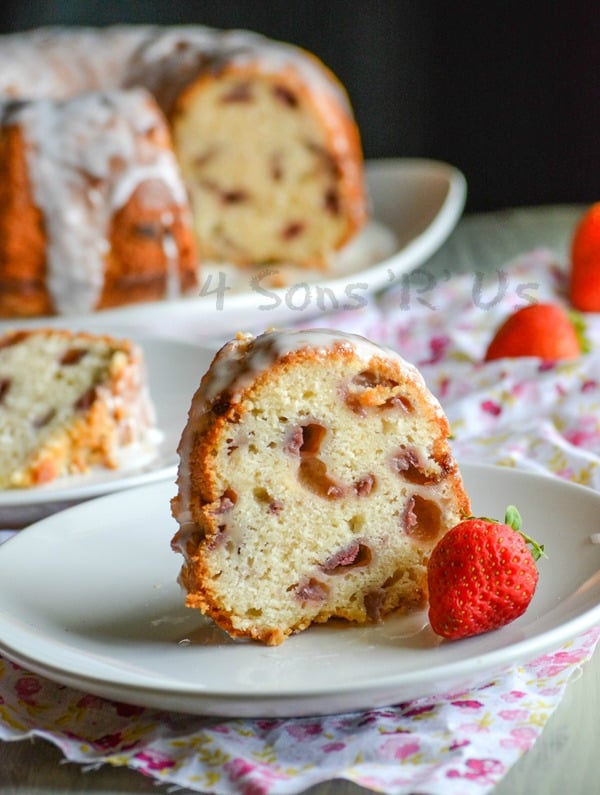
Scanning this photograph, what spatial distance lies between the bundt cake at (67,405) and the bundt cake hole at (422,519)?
2.34ft

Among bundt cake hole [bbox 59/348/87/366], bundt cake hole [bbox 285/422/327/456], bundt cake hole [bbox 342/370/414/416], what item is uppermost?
bundt cake hole [bbox 342/370/414/416]

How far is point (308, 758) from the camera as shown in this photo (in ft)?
4.24

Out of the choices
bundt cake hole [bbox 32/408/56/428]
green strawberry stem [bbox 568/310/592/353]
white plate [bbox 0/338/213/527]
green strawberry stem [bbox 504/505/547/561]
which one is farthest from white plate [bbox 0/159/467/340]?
green strawberry stem [bbox 504/505/547/561]

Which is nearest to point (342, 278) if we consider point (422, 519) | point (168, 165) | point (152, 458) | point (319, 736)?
point (168, 165)

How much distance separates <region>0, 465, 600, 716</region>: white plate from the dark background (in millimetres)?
3881

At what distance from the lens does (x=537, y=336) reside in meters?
2.61

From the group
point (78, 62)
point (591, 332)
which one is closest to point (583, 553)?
point (591, 332)

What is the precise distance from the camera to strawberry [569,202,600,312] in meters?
2.99

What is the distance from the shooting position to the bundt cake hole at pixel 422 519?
152cm

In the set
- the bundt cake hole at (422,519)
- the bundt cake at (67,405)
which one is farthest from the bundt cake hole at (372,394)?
the bundt cake at (67,405)

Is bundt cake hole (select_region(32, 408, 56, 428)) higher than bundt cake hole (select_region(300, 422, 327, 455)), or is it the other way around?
bundt cake hole (select_region(300, 422, 327, 455))

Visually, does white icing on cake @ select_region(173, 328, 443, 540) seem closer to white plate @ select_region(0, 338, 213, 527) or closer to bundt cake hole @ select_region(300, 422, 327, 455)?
bundt cake hole @ select_region(300, 422, 327, 455)

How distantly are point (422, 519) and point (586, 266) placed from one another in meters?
1.63

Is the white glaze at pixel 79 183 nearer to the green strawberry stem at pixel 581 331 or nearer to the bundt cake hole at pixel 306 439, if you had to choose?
the green strawberry stem at pixel 581 331
